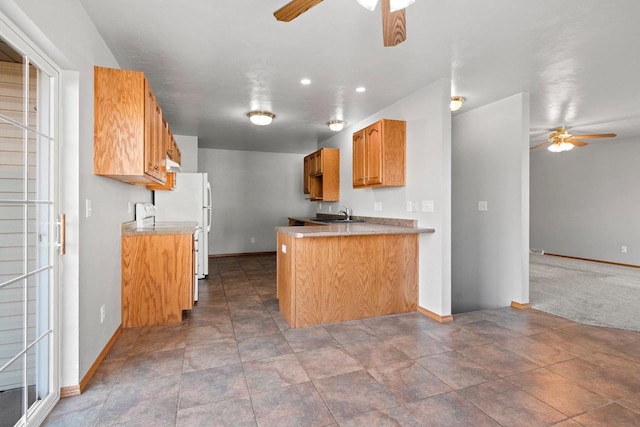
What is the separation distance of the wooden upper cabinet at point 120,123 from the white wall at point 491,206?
12.3ft

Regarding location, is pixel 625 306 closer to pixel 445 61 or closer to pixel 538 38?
pixel 538 38

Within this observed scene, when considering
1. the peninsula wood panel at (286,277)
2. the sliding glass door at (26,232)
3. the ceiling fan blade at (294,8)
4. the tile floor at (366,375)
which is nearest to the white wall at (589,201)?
the tile floor at (366,375)

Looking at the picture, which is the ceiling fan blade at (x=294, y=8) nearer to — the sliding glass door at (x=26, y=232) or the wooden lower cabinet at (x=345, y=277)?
the sliding glass door at (x=26, y=232)

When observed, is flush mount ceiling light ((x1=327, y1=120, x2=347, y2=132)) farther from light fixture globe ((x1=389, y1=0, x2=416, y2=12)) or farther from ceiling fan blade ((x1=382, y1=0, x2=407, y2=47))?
light fixture globe ((x1=389, y1=0, x2=416, y2=12))

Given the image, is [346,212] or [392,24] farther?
[346,212]

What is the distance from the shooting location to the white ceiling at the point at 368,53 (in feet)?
6.71

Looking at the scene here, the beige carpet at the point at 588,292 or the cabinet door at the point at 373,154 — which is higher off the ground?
the cabinet door at the point at 373,154

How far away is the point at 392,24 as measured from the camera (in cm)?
163

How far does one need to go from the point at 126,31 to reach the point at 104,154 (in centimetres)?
92

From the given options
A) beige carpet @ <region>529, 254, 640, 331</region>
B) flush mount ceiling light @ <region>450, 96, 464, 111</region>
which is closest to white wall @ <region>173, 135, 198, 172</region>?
flush mount ceiling light @ <region>450, 96, 464, 111</region>

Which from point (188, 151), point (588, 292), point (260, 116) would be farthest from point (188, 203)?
point (588, 292)

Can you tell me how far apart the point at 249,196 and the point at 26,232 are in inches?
227

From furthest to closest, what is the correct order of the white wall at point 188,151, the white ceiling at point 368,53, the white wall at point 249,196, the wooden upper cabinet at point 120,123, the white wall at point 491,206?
1. the white wall at point 249,196
2. the white wall at point 188,151
3. the white wall at point 491,206
4. the wooden upper cabinet at point 120,123
5. the white ceiling at point 368,53

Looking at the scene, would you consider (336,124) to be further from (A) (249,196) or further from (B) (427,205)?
(A) (249,196)
